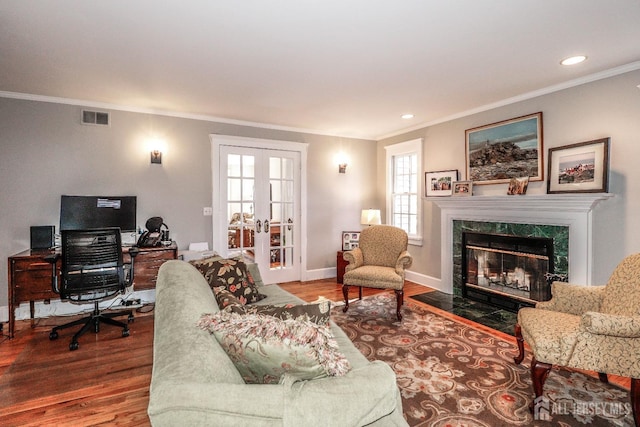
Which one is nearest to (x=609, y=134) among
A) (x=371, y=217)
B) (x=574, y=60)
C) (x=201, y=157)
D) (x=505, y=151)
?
(x=574, y=60)

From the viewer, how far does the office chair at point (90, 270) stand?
9.48 feet

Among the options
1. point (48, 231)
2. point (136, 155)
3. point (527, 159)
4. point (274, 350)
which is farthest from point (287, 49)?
point (48, 231)

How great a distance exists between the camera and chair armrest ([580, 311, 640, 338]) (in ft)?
5.77

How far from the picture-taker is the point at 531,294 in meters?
3.52

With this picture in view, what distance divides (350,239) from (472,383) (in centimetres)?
320

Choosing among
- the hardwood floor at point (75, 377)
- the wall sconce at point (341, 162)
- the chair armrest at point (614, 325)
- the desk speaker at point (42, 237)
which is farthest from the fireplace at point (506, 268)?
the desk speaker at point (42, 237)

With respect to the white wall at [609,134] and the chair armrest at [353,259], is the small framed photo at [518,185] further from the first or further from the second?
the chair armrest at [353,259]

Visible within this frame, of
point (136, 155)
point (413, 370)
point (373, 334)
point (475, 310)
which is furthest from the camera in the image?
point (136, 155)

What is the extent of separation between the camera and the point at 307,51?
2508 mm

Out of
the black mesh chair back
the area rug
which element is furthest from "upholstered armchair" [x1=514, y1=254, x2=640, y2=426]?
the black mesh chair back

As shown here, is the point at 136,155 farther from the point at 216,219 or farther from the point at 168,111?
the point at 216,219

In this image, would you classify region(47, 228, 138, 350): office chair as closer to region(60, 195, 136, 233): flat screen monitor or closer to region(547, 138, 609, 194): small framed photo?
region(60, 195, 136, 233): flat screen monitor

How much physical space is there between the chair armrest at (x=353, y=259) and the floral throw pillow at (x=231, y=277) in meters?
1.43

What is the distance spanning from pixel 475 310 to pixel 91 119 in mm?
5105
